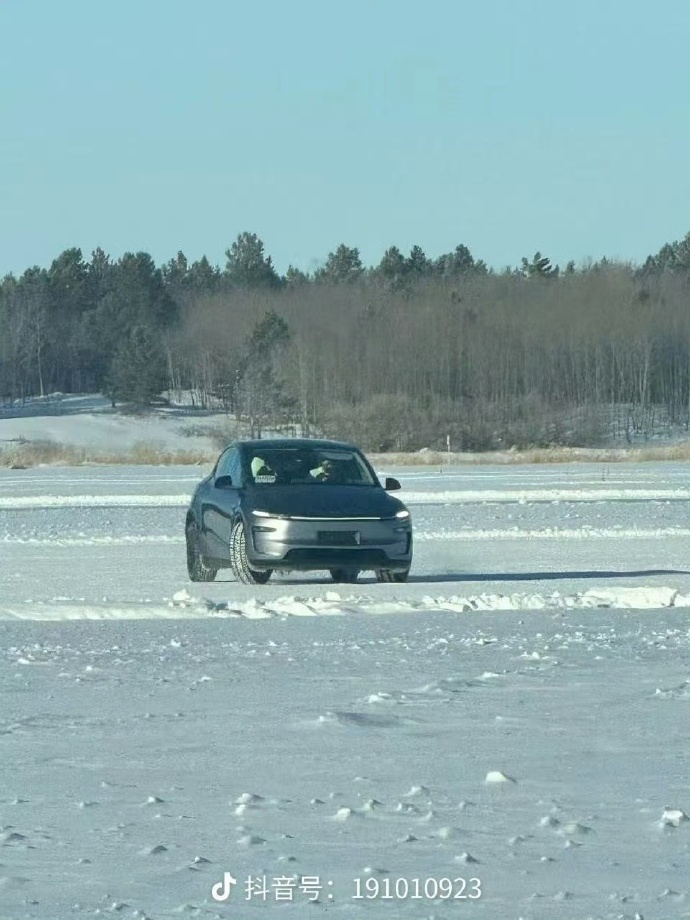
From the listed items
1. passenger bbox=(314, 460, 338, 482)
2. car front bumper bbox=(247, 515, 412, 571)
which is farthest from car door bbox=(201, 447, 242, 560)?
passenger bbox=(314, 460, 338, 482)

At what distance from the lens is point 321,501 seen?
1562cm

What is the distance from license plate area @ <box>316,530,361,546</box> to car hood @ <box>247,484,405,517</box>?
0.18 m

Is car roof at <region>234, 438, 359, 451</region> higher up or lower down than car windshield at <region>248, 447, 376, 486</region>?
higher up

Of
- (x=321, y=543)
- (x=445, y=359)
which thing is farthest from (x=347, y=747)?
(x=445, y=359)

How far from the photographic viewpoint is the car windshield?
16422 mm

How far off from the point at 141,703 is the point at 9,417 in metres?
99.9

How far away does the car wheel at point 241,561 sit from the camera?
50.8 feet

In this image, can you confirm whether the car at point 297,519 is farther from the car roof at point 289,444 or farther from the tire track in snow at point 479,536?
the tire track in snow at point 479,536

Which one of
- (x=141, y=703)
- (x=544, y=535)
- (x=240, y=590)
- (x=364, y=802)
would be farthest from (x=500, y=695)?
(x=544, y=535)

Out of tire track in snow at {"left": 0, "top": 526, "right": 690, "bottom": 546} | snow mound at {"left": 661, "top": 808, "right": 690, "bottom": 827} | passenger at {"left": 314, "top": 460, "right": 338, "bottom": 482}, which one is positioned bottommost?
tire track in snow at {"left": 0, "top": 526, "right": 690, "bottom": 546}

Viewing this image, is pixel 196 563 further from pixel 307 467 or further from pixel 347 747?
pixel 347 747

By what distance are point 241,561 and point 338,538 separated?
997mm

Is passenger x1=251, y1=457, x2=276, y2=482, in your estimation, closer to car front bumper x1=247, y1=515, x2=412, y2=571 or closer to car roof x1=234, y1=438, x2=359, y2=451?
car roof x1=234, y1=438, x2=359, y2=451

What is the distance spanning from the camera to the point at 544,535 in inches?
904
